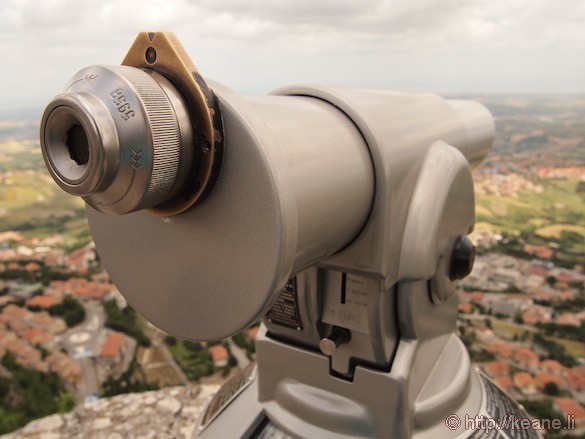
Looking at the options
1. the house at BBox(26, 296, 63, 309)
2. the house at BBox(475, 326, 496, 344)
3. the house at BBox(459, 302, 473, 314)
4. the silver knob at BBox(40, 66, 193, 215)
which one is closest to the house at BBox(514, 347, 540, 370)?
the house at BBox(475, 326, 496, 344)

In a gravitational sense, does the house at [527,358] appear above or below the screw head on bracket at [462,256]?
below

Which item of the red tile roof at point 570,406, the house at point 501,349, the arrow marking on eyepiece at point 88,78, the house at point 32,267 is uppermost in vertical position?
the arrow marking on eyepiece at point 88,78

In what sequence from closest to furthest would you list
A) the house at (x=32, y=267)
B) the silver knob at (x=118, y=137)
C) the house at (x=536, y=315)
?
the silver knob at (x=118, y=137) → the house at (x=536, y=315) → the house at (x=32, y=267)

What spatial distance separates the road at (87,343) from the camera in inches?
174

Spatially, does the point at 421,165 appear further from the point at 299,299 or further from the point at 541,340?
the point at 541,340

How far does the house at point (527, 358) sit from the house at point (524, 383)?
0.14m

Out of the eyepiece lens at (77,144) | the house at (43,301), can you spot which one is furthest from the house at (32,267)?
the eyepiece lens at (77,144)

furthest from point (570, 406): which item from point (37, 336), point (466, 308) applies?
point (37, 336)

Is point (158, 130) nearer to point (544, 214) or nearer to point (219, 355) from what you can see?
point (219, 355)

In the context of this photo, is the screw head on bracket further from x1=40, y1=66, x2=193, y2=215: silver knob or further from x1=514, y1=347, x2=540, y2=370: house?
x1=514, y1=347, x2=540, y2=370: house

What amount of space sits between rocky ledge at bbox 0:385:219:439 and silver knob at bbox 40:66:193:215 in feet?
4.83

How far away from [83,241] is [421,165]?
27.0 ft

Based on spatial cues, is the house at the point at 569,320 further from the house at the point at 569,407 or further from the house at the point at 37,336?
the house at the point at 37,336

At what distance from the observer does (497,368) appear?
4367 millimetres
